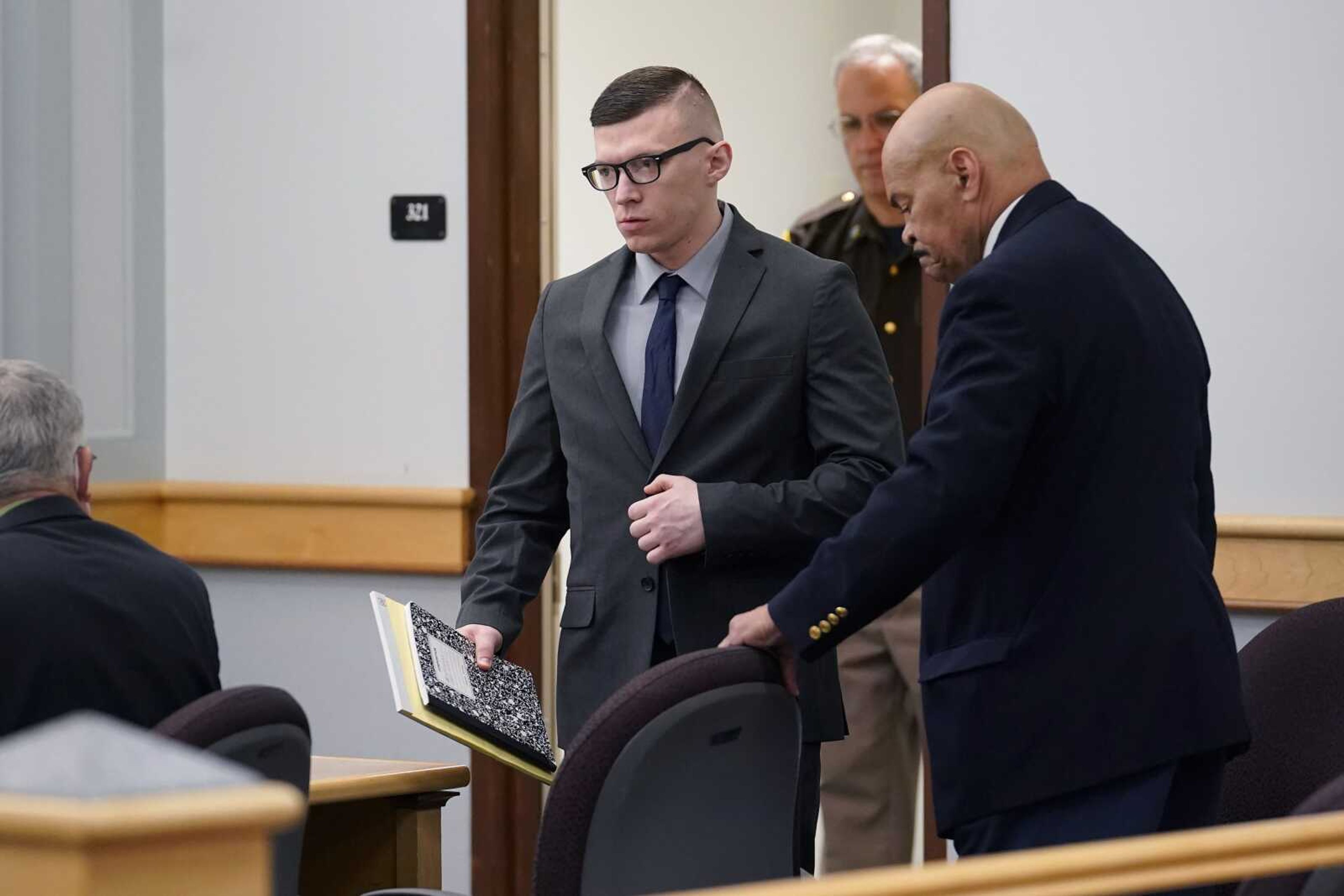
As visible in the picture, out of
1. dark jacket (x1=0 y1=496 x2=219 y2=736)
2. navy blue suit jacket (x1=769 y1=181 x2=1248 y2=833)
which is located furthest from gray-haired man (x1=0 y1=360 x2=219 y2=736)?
navy blue suit jacket (x1=769 y1=181 x2=1248 y2=833)

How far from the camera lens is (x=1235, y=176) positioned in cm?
368

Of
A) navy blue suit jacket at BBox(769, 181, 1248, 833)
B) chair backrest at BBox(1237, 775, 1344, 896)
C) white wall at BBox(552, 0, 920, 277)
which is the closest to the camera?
chair backrest at BBox(1237, 775, 1344, 896)

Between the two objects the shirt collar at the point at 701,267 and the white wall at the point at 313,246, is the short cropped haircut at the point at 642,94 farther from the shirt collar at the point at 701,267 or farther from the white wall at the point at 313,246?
the white wall at the point at 313,246

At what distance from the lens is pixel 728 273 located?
8.76 ft

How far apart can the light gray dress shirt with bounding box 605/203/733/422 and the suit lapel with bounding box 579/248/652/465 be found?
14 mm

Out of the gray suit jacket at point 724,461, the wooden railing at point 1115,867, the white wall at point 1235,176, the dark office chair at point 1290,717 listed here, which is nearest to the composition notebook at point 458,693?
the gray suit jacket at point 724,461

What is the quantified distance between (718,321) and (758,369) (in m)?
0.09

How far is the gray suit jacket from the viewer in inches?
100

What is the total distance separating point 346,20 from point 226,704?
2.73 m

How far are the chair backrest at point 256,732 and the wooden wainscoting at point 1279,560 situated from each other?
6.82 feet

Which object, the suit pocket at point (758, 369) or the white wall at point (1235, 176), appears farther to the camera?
the white wall at point (1235, 176)

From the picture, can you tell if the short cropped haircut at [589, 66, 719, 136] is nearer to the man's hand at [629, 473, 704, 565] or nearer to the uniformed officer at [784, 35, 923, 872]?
the man's hand at [629, 473, 704, 565]

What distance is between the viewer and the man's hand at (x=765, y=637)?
227 centimetres

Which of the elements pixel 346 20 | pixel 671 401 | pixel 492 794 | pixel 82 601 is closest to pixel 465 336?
pixel 346 20
